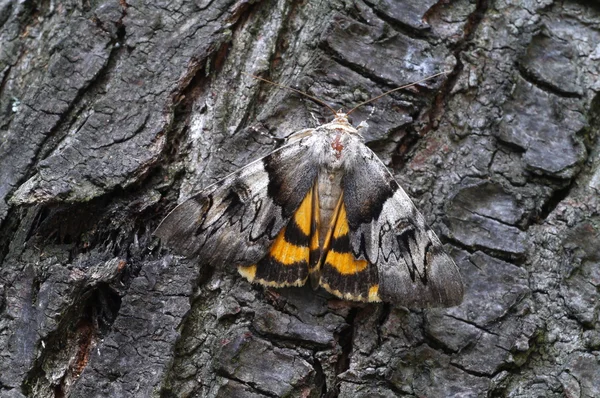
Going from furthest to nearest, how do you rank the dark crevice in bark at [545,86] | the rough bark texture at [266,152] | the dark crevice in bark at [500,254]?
1. the dark crevice in bark at [545,86]
2. the dark crevice in bark at [500,254]
3. the rough bark texture at [266,152]

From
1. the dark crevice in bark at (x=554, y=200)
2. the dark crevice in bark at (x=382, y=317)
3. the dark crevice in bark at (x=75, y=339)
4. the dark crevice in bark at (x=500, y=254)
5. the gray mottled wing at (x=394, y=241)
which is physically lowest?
the dark crevice in bark at (x=75, y=339)

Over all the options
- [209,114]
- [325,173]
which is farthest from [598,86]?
[209,114]

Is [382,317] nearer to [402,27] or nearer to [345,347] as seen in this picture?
[345,347]

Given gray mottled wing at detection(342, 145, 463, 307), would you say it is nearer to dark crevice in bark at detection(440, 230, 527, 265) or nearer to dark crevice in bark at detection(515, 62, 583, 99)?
dark crevice in bark at detection(440, 230, 527, 265)

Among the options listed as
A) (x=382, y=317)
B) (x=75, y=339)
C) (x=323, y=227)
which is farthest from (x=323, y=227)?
(x=75, y=339)

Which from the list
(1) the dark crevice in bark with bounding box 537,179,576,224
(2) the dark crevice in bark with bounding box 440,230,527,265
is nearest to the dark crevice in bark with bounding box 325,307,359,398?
(2) the dark crevice in bark with bounding box 440,230,527,265

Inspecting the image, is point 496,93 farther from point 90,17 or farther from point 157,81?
point 90,17

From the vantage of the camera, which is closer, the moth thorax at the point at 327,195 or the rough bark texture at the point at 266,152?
the rough bark texture at the point at 266,152

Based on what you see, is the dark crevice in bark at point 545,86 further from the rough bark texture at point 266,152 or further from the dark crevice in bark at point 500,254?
the dark crevice in bark at point 500,254

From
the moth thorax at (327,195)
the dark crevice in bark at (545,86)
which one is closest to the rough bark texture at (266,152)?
the dark crevice in bark at (545,86)
